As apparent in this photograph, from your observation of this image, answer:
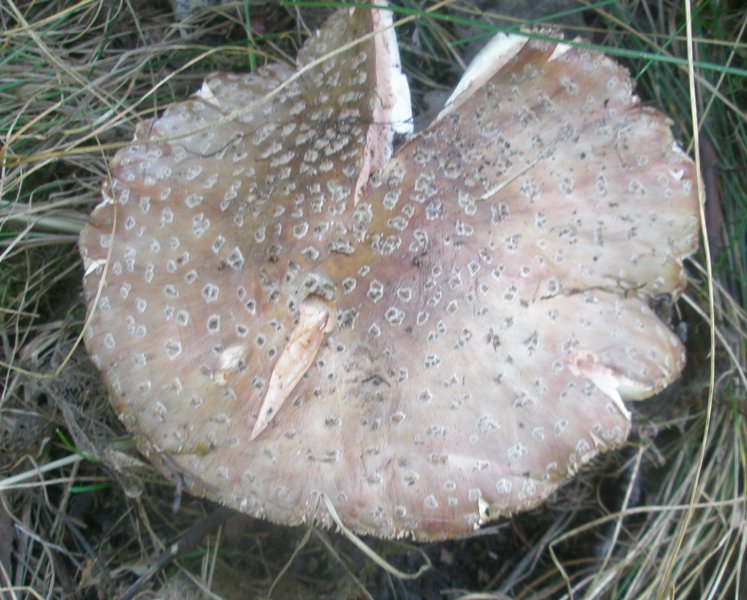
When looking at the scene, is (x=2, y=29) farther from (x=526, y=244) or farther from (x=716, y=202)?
(x=716, y=202)

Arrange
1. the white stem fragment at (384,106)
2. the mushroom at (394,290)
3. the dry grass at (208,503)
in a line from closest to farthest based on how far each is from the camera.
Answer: the mushroom at (394,290) → the white stem fragment at (384,106) → the dry grass at (208,503)

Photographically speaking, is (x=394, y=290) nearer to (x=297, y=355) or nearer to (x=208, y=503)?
(x=297, y=355)

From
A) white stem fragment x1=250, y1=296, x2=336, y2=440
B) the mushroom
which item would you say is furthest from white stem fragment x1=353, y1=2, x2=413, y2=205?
white stem fragment x1=250, y1=296, x2=336, y2=440

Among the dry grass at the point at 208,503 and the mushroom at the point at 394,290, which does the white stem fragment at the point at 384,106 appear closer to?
the mushroom at the point at 394,290

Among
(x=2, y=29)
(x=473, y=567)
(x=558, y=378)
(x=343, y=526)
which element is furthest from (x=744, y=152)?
(x=2, y=29)

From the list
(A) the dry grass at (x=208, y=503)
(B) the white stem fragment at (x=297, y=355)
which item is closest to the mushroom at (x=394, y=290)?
(B) the white stem fragment at (x=297, y=355)

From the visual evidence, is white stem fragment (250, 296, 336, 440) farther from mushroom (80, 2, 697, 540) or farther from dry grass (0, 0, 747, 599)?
dry grass (0, 0, 747, 599)

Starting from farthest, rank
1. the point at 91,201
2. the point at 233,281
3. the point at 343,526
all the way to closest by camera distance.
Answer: the point at 91,201
the point at 233,281
the point at 343,526
